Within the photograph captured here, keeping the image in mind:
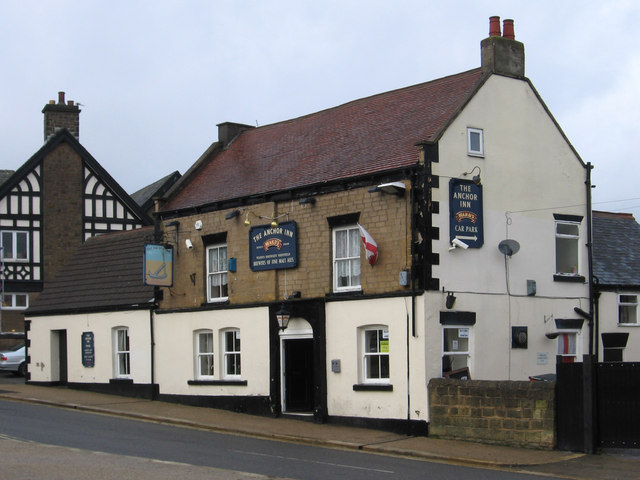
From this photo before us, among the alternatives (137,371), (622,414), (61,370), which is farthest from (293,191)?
(61,370)

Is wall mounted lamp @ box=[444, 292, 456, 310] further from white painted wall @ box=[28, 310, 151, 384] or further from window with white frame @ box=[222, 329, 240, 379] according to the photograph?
white painted wall @ box=[28, 310, 151, 384]

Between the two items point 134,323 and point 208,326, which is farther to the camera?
point 134,323

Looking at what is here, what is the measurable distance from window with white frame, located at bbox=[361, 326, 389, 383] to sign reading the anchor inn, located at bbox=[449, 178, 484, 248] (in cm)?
268

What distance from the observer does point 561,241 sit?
23.7m

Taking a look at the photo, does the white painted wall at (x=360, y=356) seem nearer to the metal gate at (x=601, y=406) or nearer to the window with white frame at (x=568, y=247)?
the metal gate at (x=601, y=406)

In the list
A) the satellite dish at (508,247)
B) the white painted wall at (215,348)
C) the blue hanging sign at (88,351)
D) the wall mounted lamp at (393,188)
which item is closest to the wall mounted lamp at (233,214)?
the white painted wall at (215,348)

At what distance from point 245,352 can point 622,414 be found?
1035cm

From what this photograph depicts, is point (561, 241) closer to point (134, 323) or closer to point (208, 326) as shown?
point (208, 326)

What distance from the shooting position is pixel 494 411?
18.4 m

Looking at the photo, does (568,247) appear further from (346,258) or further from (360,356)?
(360,356)

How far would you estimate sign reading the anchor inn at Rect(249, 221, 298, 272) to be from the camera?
75.3ft

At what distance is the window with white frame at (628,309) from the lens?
24688 millimetres

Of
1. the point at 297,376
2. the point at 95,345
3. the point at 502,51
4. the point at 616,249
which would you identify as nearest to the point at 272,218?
the point at 297,376

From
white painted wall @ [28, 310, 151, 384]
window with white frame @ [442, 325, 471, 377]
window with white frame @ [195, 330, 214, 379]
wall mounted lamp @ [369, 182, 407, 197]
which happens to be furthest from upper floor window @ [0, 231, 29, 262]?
window with white frame @ [442, 325, 471, 377]
